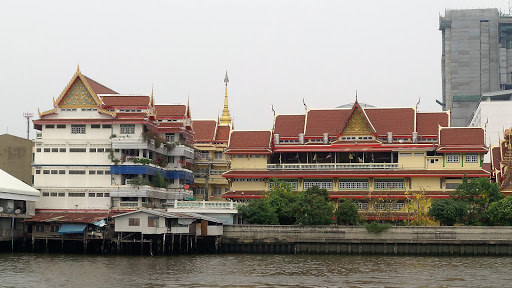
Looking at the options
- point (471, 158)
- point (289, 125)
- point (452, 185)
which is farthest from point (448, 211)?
point (289, 125)

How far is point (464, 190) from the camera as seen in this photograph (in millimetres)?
65188

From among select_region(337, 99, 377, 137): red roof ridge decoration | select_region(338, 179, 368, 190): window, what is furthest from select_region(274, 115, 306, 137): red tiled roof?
select_region(338, 179, 368, 190): window

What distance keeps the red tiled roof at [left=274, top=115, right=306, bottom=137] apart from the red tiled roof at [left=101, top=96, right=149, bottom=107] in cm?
1291

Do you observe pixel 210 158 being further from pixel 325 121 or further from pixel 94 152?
pixel 94 152

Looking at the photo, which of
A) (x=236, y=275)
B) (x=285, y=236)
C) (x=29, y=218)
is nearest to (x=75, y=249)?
(x=29, y=218)

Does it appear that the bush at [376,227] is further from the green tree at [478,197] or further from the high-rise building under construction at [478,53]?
the high-rise building under construction at [478,53]

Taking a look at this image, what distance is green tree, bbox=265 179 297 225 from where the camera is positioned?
64875 millimetres

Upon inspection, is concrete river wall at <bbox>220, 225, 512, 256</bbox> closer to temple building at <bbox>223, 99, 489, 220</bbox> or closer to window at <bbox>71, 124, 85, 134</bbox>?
temple building at <bbox>223, 99, 489, 220</bbox>

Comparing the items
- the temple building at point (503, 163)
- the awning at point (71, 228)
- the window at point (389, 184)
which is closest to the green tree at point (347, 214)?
the window at point (389, 184)

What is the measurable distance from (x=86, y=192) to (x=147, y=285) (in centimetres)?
2876

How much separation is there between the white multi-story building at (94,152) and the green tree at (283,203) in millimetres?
9524

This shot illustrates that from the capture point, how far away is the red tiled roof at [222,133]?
8644 centimetres

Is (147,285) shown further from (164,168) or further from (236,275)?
(164,168)

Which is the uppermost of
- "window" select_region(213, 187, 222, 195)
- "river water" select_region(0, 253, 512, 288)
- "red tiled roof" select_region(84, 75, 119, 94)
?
"red tiled roof" select_region(84, 75, 119, 94)
